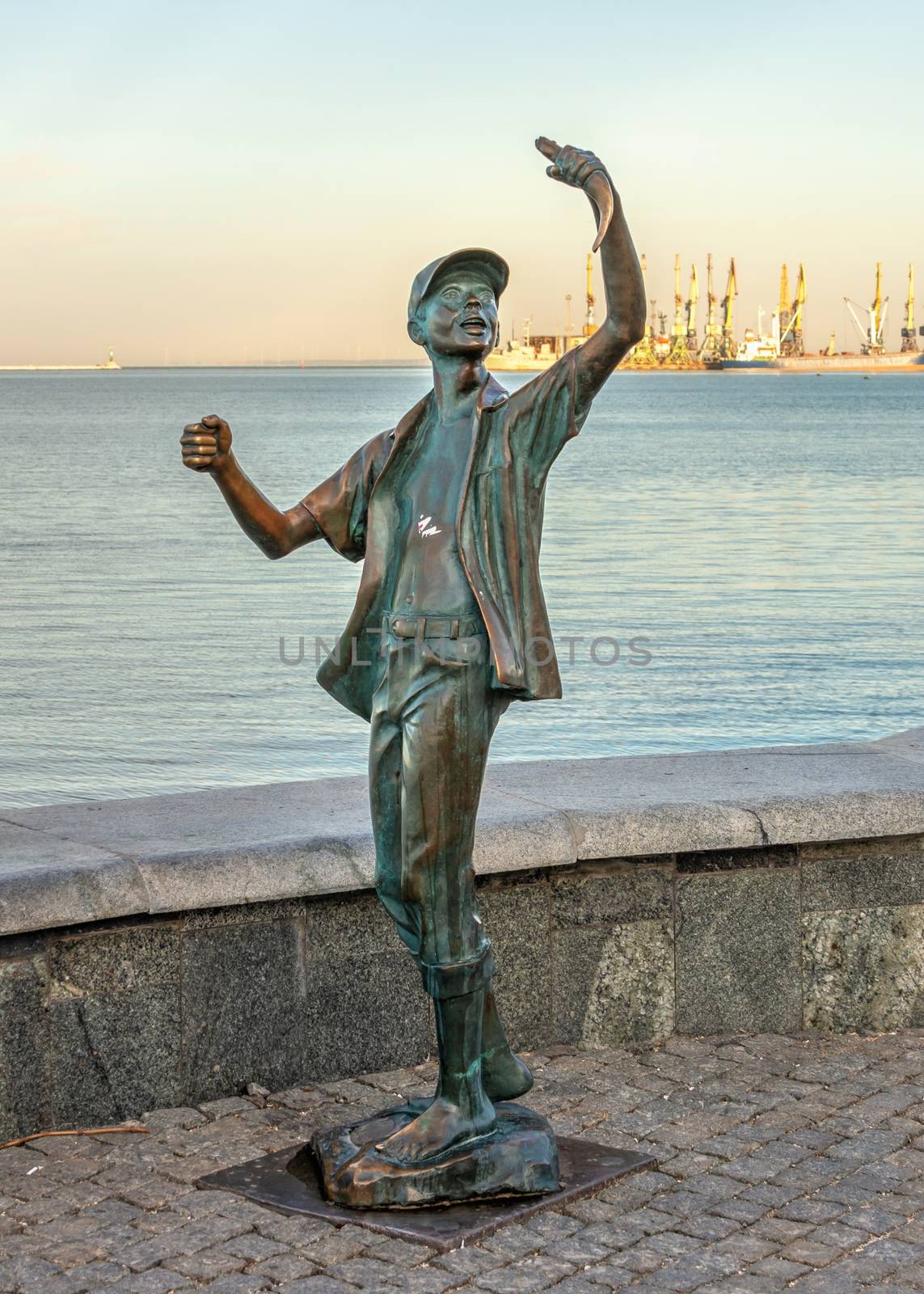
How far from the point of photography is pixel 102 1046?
4.66 meters

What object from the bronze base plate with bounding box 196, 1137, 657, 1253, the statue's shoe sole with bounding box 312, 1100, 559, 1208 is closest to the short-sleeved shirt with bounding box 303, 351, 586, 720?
the statue's shoe sole with bounding box 312, 1100, 559, 1208

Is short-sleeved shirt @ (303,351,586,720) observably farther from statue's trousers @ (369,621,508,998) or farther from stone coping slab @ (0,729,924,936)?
stone coping slab @ (0,729,924,936)

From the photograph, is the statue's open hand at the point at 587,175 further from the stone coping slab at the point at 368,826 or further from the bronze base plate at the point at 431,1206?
the bronze base plate at the point at 431,1206

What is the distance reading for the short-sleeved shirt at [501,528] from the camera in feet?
13.6

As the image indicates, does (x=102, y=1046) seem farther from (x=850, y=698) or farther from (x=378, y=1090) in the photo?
(x=850, y=698)

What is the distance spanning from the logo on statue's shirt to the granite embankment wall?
97 centimetres

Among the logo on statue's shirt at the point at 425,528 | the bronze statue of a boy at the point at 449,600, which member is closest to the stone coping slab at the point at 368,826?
the bronze statue of a boy at the point at 449,600

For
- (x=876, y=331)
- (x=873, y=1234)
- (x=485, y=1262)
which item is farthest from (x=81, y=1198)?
(x=876, y=331)

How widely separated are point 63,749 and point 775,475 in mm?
36546

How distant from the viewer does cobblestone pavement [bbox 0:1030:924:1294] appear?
3852mm

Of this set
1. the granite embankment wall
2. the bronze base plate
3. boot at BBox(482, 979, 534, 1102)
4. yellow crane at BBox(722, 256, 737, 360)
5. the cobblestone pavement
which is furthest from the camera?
yellow crane at BBox(722, 256, 737, 360)

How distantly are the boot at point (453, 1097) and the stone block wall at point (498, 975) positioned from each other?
696mm

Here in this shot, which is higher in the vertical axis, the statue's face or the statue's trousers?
the statue's face

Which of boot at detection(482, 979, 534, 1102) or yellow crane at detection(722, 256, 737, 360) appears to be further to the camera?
yellow crane at detection(722, 256, 737, 360)
